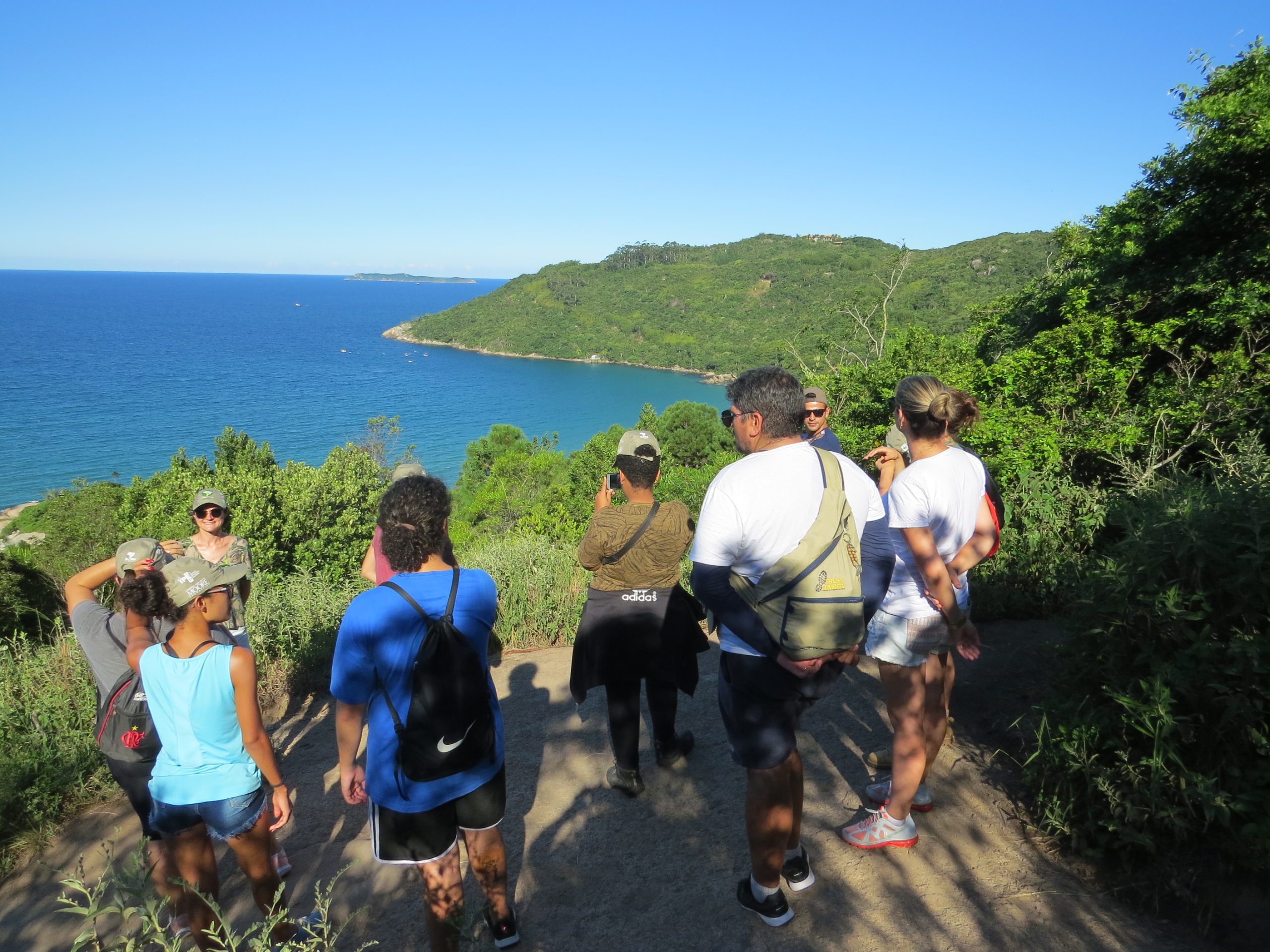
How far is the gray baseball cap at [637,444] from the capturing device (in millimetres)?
3203

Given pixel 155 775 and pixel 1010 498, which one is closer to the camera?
pixel 155 775

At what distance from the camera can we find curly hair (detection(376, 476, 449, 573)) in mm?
2256

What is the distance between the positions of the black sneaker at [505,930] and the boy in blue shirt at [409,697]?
22 cm

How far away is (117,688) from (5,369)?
464ft

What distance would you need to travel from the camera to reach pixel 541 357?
138 m

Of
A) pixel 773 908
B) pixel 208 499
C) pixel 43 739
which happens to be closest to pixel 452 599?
pixel 773 908

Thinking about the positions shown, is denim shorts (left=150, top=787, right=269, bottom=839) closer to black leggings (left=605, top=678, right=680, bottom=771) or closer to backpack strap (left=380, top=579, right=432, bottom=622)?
backpack strap (left=380, top=579, right=432, bottom=622)

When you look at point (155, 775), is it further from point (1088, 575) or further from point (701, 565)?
point (1088, 575)

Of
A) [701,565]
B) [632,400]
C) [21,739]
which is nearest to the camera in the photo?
[701,565]

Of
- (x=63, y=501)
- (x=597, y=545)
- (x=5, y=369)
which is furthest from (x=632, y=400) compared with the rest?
(x=597, y=545)

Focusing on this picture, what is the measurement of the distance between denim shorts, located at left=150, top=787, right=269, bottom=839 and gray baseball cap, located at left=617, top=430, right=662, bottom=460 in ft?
6.24

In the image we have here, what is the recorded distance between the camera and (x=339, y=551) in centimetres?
2198

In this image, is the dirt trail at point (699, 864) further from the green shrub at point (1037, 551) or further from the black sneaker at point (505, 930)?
the green shrub at point (1037, 551)

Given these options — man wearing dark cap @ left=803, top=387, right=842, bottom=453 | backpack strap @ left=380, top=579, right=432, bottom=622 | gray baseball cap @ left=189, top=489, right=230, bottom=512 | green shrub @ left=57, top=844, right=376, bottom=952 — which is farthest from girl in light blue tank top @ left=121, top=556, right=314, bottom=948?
man wearing dark cap @ left=803, top=387, right=842, bottom=453
